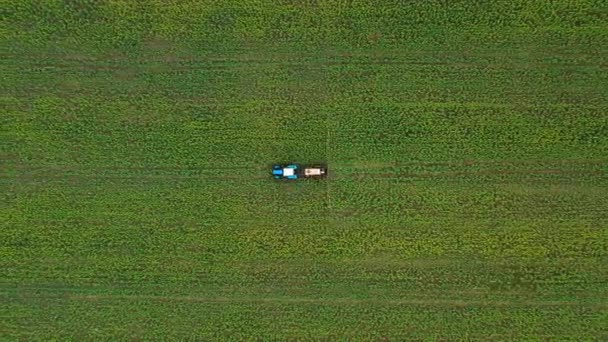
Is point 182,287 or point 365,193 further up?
point 365,193

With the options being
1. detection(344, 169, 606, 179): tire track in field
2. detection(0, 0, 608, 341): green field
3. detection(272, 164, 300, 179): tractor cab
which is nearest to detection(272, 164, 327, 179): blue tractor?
detection(272, 164, 300, 179): tractor cab

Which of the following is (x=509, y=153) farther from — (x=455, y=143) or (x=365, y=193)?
(x=365, y=193)

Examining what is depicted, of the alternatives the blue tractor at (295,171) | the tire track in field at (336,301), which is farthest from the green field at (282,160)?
the blue tractor at (295,171)

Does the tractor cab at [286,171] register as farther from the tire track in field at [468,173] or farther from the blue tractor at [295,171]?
the tire track in field at [468,173]

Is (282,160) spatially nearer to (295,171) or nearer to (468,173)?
(295,171)

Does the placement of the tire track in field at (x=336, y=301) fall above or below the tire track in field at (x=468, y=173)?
below

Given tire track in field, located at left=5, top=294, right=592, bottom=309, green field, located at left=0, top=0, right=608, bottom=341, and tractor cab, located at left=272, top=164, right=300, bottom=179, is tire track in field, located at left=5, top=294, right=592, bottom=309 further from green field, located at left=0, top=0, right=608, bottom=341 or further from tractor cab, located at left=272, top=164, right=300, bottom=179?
tractor cab, located at left=272, top=164, right=300, bottom=179

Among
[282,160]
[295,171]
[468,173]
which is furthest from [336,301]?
[468,173]

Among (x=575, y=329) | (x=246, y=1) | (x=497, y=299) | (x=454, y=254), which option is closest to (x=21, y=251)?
(x=246, y=1)
